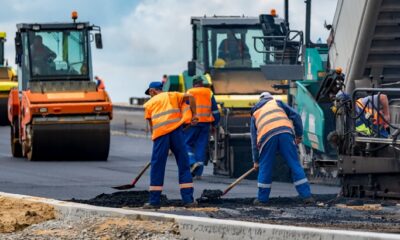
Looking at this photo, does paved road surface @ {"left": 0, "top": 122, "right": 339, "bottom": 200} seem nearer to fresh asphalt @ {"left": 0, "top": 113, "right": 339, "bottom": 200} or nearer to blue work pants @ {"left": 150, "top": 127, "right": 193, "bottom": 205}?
fresh asphalt @ {"left": 0, "top": 113, "right": 339, "bottom": 200}

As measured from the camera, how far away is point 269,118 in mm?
15234

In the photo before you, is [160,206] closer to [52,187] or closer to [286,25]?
[52,187]

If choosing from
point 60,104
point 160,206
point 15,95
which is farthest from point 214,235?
point 15,95

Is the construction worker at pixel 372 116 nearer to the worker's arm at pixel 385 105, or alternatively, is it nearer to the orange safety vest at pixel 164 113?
the worker's arm at pixel 385 105

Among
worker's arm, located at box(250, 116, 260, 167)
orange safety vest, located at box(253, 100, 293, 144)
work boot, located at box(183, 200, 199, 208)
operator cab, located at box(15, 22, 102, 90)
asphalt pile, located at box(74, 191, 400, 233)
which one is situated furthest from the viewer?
operator cab, located at box(15, 22, 102, 90)

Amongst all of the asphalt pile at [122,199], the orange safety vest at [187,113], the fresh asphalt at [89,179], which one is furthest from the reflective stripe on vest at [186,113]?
the fresh asphalt at [89,179]

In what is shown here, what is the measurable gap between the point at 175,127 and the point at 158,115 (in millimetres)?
253

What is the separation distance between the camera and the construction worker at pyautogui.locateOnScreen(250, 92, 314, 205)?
1500 cm

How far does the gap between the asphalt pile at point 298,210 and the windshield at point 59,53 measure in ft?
33.0

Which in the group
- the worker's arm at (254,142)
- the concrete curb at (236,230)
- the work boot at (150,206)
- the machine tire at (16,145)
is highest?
the worker's arm at (254,142)

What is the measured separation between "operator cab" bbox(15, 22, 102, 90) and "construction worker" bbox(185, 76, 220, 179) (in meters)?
5.75

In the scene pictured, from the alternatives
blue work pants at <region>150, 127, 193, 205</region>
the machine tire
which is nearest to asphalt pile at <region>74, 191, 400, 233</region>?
blue work pants at <region>150, 127, 193, 205</region>

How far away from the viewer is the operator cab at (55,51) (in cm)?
2566

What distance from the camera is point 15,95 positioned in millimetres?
27172
